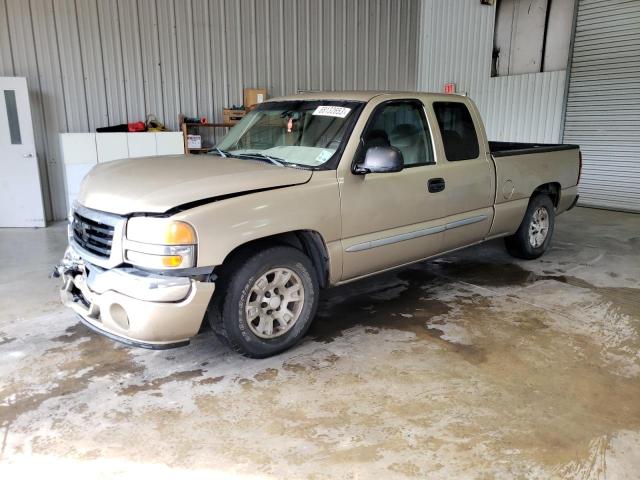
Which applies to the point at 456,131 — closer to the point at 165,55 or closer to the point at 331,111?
the point at 331,111

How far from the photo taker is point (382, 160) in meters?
3.46

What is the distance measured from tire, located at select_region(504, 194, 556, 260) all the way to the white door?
7040 millimetres

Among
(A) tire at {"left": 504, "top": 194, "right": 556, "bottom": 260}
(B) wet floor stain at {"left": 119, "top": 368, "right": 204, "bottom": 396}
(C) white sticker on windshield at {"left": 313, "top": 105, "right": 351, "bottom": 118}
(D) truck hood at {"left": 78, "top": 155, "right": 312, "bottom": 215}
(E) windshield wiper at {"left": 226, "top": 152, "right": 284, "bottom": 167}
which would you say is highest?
(C) white sticker on windshield at {"left": 313, "top": 105, "right": 351, "bottom": 118}

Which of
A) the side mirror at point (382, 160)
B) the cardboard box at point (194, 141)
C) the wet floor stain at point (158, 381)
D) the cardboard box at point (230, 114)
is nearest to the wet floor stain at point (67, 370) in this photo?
the wet floor stain at point (158, 381)

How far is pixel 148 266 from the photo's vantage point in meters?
2.82

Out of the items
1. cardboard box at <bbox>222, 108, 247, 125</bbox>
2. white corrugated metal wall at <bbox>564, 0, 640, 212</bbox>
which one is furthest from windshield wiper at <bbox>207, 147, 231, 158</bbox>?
white corrugated metal wall at <bbox>564, 0, 640, 212</bbox>

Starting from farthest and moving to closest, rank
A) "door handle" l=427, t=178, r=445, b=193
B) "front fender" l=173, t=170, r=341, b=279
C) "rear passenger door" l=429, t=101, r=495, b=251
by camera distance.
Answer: "rear passenger door" l=429, t=101, r=495, b=251, "door handle" l=427, t=178, r=445, b=193, "front fender" l=173, t=170, r=341, b=279

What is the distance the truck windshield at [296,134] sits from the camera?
3679 millimetres

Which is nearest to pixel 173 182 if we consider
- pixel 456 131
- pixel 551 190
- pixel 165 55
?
pixel 456 131

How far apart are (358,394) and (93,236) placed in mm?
1920

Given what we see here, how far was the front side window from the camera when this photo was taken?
3.97 m

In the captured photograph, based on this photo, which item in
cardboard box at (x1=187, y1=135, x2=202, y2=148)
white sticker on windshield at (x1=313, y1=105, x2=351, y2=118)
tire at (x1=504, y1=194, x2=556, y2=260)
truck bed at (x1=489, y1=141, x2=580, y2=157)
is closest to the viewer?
white sticker on windshield at (x1=313, y1=105, x2=351, y2=118)

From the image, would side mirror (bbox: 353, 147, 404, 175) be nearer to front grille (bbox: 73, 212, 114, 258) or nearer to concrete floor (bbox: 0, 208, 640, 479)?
concrete floor (bbox: 0, 208, 640, 479)

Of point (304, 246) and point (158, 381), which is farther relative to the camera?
point (304, 246)
